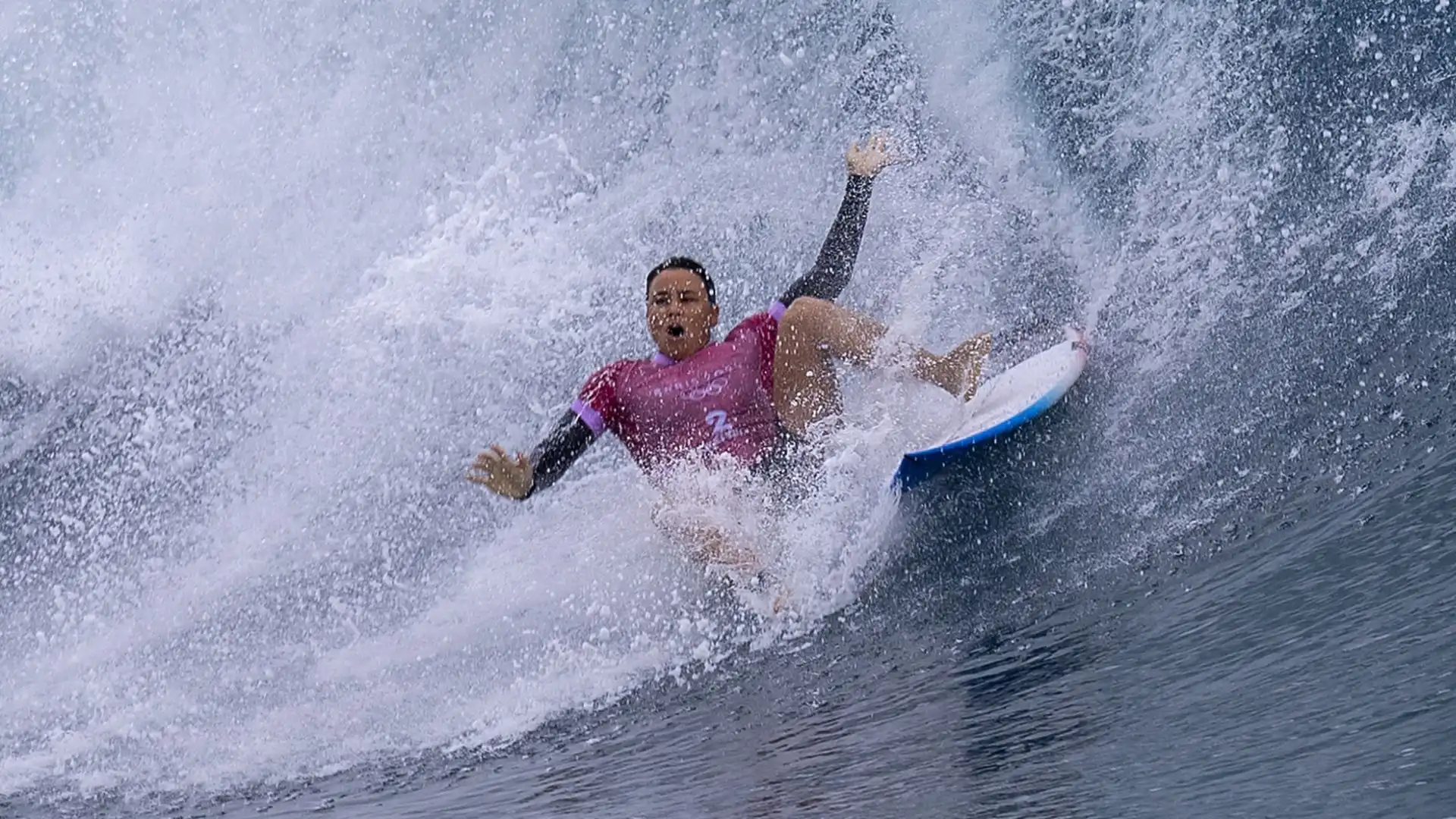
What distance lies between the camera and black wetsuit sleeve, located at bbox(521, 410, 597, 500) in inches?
214

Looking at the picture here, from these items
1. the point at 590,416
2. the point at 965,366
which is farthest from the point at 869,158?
the point at 590,416

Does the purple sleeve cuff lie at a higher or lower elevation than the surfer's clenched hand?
higher

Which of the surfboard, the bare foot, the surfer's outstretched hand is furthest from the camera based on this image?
the surfer's outstretched hand

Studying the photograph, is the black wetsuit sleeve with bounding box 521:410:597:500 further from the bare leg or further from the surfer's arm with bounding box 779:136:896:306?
the surfer's arm with bounding box 779:136:896:306

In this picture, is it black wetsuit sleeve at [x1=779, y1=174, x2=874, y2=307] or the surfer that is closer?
the surfer

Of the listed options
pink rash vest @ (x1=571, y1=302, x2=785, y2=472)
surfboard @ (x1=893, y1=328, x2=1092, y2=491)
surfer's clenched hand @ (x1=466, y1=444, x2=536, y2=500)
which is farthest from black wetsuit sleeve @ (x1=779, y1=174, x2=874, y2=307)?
surfer's clenched hand @ (x1=466, y1=444, x2=536, y2=500)

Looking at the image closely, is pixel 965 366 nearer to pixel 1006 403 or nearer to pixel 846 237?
pixel 1006 403

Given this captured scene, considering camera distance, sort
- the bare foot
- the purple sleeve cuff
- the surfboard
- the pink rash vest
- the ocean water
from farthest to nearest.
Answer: the purple sleeve cuff, the pink rash vest, the surfboard, the bare foot, the ocean water

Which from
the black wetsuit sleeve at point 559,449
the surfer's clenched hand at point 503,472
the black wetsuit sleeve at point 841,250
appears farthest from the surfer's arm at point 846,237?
the surfer's clenched hand at point 503,472

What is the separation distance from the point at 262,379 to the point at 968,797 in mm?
7396

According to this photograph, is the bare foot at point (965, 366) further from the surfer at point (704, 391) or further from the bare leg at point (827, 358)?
the surfer at point (704, 391)

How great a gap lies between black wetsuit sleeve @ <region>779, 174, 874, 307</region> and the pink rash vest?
217mm

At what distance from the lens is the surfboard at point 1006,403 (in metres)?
5.09

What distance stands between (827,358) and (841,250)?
24.5 inches
